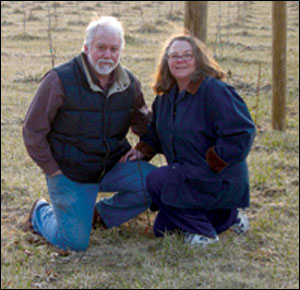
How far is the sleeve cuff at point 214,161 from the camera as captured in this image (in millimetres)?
3551

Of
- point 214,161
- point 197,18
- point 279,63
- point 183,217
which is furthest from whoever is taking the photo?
point 279,63

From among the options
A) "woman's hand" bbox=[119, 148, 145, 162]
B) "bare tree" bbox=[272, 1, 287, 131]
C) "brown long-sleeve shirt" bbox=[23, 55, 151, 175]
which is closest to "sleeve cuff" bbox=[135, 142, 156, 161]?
"woman's hand" bbox=[119, 148, 145, 162]

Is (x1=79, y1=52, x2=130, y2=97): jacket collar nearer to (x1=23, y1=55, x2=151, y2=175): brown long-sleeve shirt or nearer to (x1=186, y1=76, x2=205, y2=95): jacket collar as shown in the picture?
(x1=23, y1=55, x2=151, y2=175): brown long-sleeve shirt

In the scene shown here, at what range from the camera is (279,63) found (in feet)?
20.5

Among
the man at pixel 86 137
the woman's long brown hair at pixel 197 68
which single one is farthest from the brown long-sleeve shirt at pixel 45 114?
the woman's long brown hair at pixel 197 68

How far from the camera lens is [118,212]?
4031 mm

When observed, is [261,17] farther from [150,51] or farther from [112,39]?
[112,39]

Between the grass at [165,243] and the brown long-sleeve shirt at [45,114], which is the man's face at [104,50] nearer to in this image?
the brown long-sleeve shirt at [45,114]

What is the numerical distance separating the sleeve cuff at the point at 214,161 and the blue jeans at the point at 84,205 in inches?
24.1

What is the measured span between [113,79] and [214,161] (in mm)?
894

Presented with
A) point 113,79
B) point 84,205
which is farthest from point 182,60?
point 84,205

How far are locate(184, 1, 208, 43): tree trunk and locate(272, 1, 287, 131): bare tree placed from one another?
2027 mm

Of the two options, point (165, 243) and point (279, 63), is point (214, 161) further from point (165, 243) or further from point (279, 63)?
point (279, 63)

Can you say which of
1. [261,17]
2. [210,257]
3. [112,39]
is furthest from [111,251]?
[261,17]
